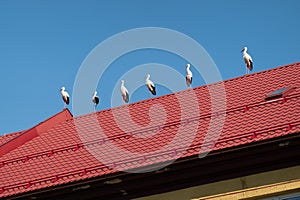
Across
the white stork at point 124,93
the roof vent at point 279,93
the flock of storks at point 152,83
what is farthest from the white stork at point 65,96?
the roof vent at point 279,93

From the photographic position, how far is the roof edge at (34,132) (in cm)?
1518

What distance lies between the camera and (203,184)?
11039 mm

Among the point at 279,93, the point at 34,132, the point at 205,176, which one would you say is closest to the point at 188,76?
the point at 34,132

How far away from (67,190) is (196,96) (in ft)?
16.7

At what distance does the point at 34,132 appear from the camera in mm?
15992

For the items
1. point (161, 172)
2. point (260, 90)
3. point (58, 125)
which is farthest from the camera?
point (58, 125)

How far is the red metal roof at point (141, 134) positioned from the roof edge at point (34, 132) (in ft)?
0.08

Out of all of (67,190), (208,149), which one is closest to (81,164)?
(67,190)

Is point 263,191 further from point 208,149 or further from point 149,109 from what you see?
point 149,109

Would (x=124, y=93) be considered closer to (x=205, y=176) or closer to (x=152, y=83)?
(x=152, y=83)

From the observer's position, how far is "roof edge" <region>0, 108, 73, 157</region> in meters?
15.2

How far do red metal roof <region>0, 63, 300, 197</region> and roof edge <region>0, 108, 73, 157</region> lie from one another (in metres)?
0.02

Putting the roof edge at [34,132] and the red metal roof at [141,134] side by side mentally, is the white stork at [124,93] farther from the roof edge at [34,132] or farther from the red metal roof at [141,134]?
the red metal roof at [141,134]

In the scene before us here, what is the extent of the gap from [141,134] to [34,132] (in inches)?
154
